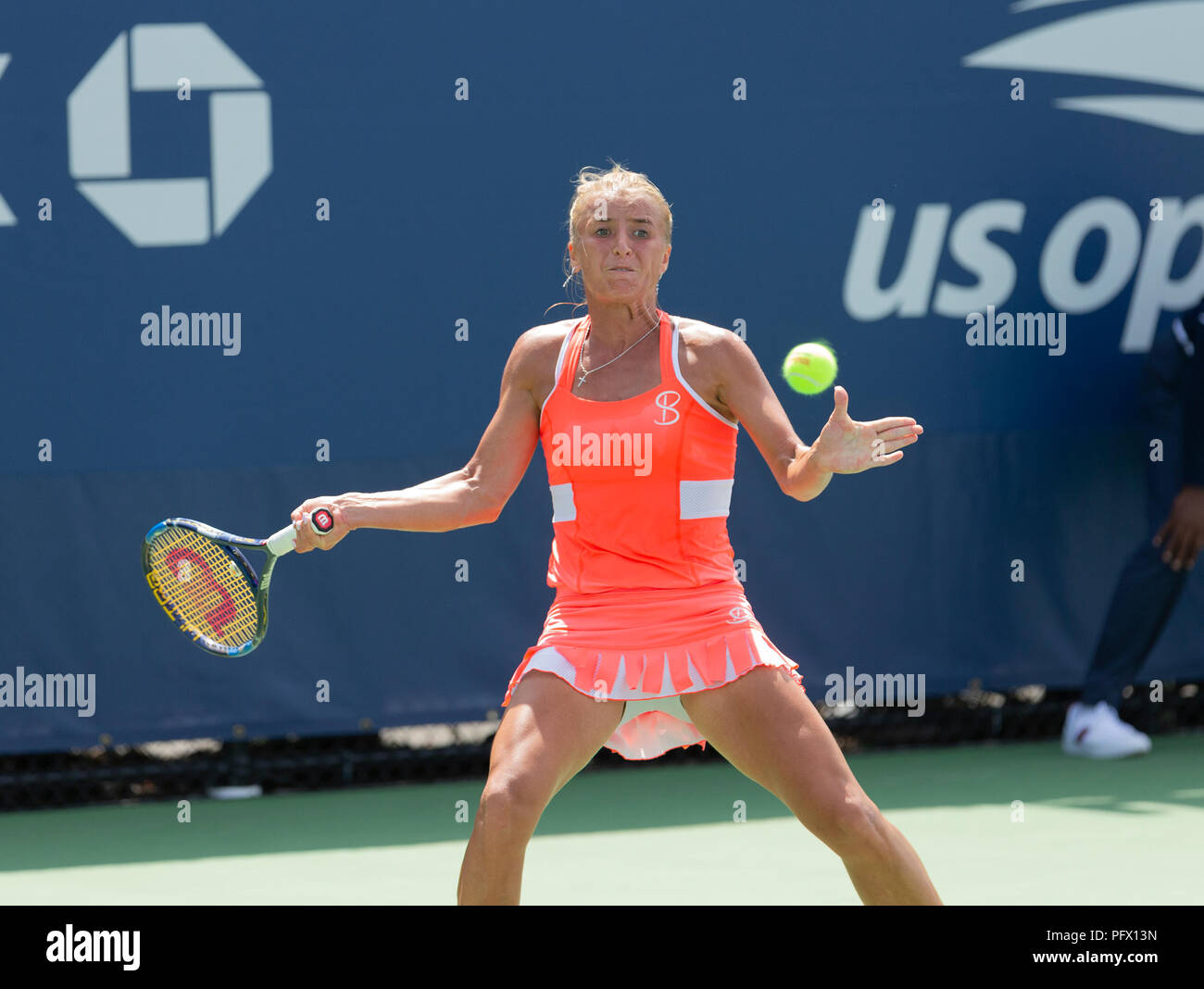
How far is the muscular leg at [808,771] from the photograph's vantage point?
10.1 ft

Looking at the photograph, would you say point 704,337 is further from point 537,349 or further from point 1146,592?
point 1146,592

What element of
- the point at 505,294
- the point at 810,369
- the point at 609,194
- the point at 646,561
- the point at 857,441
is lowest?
the point at 646,561

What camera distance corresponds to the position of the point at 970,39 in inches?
259

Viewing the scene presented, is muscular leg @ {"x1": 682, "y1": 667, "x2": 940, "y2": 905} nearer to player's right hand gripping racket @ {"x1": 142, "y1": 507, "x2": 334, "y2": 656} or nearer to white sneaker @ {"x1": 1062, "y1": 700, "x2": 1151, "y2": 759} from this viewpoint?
player's right hand gripping racket @ {"x1": 142, "y1": 507, "x2": 334, "y2": 656}

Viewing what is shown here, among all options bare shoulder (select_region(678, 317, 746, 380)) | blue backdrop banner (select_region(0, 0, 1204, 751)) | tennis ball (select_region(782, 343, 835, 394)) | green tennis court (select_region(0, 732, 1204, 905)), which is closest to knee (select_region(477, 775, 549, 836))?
bare shoulder (select_region(678, 317, 746, 380))

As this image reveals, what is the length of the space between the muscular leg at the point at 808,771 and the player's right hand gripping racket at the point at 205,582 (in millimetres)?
994

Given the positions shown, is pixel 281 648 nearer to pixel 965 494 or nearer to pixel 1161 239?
pixel 965 494

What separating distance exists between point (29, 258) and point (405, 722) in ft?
6.72

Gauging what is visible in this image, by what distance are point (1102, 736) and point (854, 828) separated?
3.83 metres

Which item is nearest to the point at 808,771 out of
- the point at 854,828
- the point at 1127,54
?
the point at 854,828

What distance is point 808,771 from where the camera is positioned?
10.2 ft

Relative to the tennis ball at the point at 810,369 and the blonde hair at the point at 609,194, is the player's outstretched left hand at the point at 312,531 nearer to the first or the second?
the blonde hair at the point at 609,194

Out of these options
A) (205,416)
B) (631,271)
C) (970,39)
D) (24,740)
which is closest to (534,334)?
(631,271)
